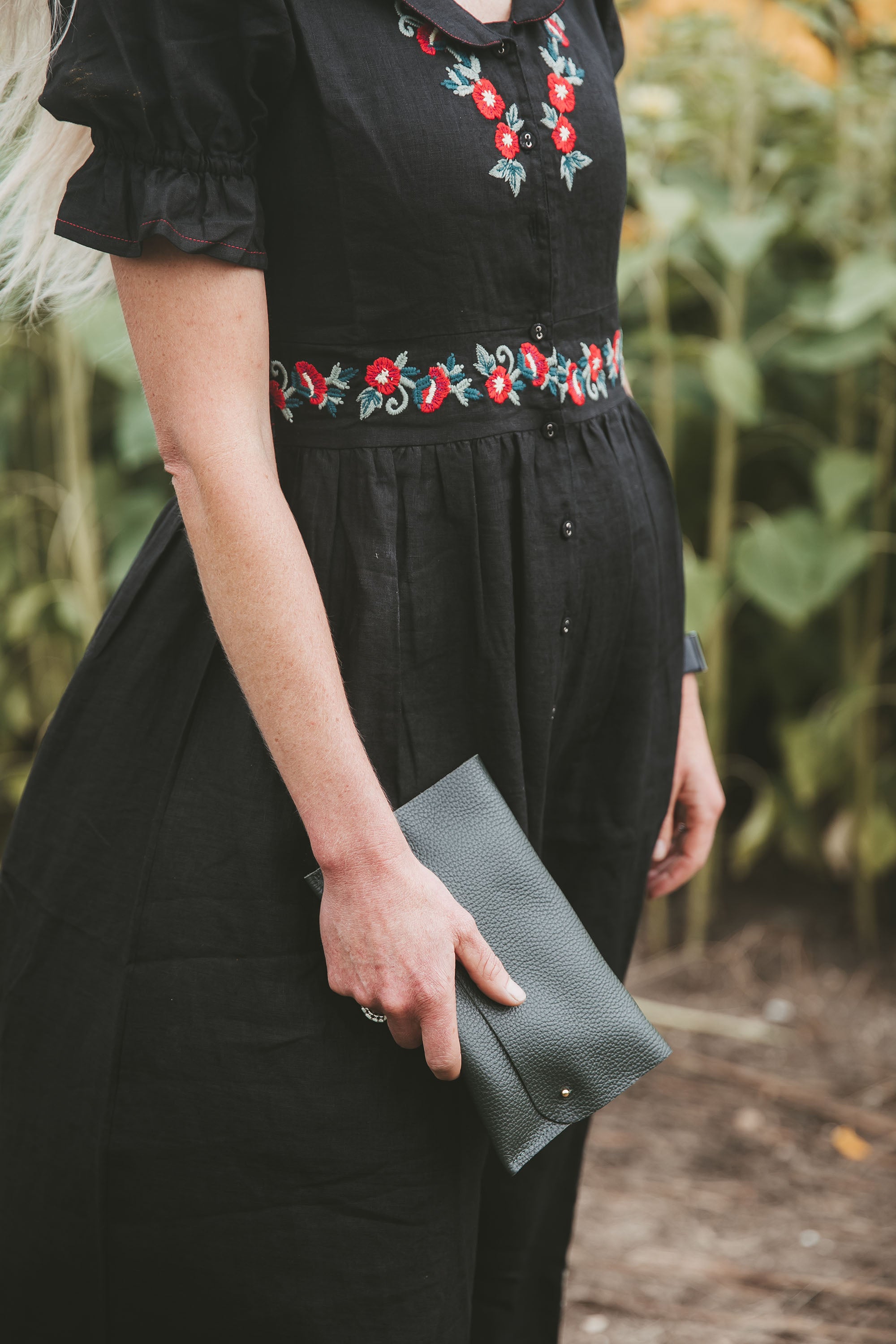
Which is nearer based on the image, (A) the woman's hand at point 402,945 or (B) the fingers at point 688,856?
(A) the woman's hand at point 402,945

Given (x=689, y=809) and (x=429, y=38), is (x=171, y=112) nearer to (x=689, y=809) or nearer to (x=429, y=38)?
(x=429, y=38)

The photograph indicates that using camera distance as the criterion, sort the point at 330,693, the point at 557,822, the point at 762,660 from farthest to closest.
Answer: the point at 762,660, the point at 557,822, the point at 330,693

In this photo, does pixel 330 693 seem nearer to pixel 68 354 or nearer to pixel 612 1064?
pixel 612 1064

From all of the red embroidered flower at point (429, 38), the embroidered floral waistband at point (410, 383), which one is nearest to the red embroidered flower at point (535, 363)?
the embroidered floral waistband at point (410, 383)

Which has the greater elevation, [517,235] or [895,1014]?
[517,235]

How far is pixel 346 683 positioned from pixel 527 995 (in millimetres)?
260

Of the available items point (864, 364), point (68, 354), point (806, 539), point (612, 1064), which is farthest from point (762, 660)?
point (612, 1064)

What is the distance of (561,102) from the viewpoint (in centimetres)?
91

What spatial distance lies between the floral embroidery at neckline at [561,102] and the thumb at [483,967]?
553 mm

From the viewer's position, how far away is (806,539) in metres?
2.33

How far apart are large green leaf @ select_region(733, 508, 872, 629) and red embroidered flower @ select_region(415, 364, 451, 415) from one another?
149 centimetres

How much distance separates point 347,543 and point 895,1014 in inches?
79.7

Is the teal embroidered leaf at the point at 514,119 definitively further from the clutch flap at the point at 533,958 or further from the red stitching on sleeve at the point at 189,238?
the clutch flap at the point at 533,958

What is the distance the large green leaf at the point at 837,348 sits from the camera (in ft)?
7.27
